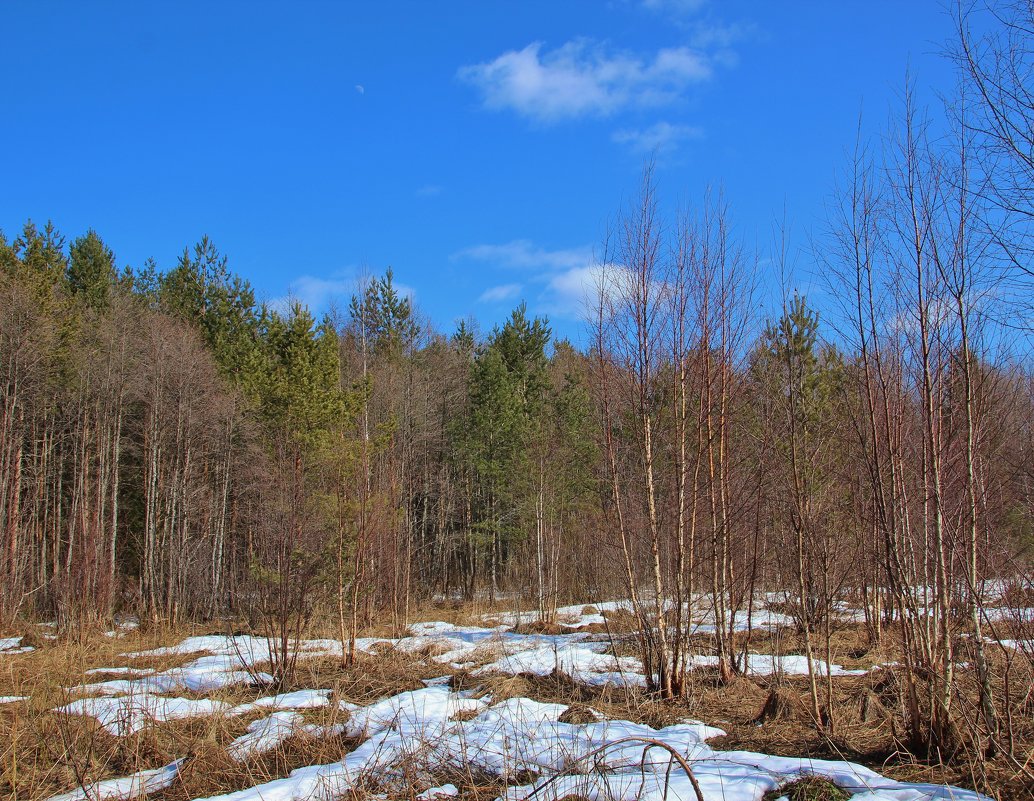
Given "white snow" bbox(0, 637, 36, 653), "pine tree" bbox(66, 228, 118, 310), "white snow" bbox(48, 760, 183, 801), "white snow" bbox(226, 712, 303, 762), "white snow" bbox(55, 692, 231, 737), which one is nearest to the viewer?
"white snow" bbox(48, 760, 183, 801)

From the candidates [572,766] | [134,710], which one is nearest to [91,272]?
[134,710]

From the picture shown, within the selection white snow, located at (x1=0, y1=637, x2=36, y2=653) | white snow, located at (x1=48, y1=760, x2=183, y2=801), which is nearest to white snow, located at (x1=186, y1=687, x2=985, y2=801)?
white snow, located at (x1=48, y1=760, x2=183, y2=801)

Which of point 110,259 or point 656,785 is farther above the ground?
point 110,259

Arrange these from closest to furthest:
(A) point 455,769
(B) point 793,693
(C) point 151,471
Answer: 1. (A) point 455,769
2. (B) point 793,693
3. (C) point 151,471

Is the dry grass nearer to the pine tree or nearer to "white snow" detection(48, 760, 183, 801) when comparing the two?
"white snow" detection(48, 760, 183, 801)

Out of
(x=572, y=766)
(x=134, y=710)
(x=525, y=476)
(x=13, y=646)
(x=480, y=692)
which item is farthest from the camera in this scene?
(x=525, y=476)

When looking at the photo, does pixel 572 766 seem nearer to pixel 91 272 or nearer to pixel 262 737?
pixel 262 737

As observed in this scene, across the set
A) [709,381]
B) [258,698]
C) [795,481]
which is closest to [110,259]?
[258,698]

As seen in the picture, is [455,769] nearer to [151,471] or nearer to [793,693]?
[793,693]

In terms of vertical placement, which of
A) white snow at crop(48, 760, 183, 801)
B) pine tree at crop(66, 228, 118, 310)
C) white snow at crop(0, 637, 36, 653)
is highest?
pine tree at crop(66, 228, 118, 310)

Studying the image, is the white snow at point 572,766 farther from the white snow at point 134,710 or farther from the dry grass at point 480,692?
the white snow at point 134,710

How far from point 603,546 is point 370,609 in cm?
876

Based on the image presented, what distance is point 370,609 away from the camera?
16.2m

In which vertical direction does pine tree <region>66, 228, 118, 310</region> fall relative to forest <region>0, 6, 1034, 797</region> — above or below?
above
